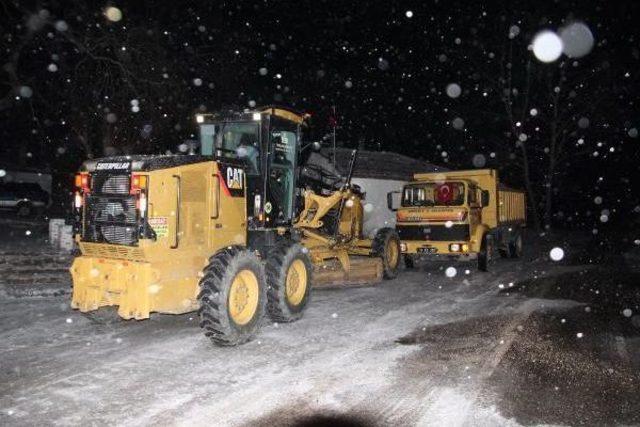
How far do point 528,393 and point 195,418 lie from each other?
3346mm

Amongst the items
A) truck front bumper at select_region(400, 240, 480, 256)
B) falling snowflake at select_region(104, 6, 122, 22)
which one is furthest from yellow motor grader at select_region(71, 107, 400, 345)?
falling snowflake at select_region(104, 6, 122, 22)

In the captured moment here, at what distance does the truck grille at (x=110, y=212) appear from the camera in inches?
278

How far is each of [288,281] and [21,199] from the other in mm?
27581

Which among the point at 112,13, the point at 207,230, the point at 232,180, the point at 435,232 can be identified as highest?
the point at 112,13

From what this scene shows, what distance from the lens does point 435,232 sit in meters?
14.2

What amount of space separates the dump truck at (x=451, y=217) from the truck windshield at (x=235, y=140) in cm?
689

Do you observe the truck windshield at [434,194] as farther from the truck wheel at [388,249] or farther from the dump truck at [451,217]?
the truck wheel at [388,249]

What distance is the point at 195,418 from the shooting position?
4.88 m

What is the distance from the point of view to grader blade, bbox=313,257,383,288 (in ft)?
35.1

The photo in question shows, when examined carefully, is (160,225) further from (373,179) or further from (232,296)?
(373,179)

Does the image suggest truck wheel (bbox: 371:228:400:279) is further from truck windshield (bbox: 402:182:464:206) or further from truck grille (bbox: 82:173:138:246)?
truck grille (bbox: 82:173:138:246)

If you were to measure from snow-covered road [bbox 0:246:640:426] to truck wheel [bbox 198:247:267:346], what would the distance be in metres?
0.26

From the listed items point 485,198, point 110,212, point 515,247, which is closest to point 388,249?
point 485,198

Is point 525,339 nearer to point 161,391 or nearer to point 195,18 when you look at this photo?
point 161,391
